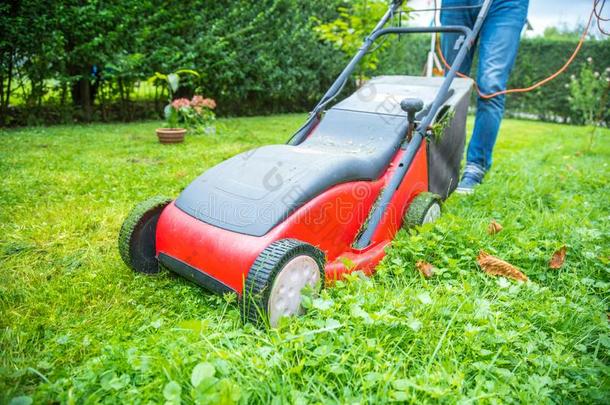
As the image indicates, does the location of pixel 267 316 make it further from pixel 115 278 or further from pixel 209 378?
pixel 115 278

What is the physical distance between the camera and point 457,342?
1.26 metres

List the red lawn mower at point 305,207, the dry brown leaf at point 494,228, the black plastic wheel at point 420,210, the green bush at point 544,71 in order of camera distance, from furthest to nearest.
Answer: the green bush at point 544,71 < the dry brown leaf at point 494,228 < the black plastic wheel at point 420,210 < the red lawn mower at point 305,207

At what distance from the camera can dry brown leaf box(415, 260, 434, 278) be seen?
1.71m

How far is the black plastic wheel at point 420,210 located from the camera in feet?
6.22

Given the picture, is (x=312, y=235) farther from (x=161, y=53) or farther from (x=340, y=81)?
(x=161, y=53)

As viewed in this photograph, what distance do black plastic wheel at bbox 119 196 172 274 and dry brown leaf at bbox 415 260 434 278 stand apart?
1040 millimetres

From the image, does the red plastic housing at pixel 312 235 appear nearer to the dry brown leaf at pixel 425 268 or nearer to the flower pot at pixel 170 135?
the dry brown leaf at pixel 425 268

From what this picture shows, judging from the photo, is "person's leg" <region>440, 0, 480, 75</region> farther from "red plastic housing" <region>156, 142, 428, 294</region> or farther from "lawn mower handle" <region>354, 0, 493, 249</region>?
"red plastic housing" <region>156, 142, 428, 294</region>

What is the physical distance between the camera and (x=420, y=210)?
1905 millimetres

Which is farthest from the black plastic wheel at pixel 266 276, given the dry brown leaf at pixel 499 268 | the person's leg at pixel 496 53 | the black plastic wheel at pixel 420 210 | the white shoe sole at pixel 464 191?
the person's leg at pixel 496 53

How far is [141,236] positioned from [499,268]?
1426mm

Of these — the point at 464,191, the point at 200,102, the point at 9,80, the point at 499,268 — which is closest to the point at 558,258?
the point at 499,268

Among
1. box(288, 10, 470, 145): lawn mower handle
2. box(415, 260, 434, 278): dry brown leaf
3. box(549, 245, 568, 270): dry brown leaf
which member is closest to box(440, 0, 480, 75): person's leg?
box(288, 10, 470, 145): lawn mower handle

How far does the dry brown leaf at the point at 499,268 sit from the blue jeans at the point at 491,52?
1361mm
